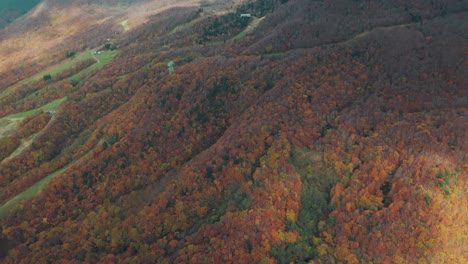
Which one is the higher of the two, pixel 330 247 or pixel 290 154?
pixel 290 154

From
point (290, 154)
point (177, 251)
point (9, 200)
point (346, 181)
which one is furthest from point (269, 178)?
point (9, 200)

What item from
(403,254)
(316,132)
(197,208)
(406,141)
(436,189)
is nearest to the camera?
(403,254)

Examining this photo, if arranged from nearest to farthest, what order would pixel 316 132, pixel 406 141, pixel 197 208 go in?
1. pixel 197 208
2. pixel 406 141
3. pixel 316 132

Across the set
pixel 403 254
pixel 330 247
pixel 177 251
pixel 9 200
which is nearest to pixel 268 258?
pixel 330 247

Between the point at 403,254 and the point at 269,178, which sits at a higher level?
the point at 269,178

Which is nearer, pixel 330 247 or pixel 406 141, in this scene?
pixel 330 247

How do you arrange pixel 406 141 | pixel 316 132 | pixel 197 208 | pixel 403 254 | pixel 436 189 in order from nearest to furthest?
pixel 403 254 → pixel 436 189 → pixel 197 208 → pixel 406 141 → pixel 316 132

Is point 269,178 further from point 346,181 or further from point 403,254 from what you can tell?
point 403,254

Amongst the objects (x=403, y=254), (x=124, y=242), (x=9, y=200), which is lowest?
(x=403, y=254)

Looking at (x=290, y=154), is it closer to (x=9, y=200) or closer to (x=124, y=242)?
(x=124, y=242)
